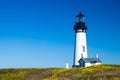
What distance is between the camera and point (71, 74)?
51.8 m

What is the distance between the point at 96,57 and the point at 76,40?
6807 mm

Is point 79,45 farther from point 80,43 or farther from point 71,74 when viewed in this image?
point 71,74

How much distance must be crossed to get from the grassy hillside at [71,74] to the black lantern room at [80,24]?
20.5 meters

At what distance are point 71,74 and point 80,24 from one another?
2908 cm

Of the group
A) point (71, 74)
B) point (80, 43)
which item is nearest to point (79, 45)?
point (80, 43)

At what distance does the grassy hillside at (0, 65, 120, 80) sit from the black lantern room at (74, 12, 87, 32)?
20.5 m

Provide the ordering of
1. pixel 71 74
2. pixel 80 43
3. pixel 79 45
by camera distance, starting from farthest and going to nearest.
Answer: pixel 80 43
pixel 79 45
pixel 71 74

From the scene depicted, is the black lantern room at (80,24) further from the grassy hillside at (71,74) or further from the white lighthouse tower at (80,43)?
the grassy hillside at (71,74)

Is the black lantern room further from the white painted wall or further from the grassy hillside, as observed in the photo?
the grassy hillside

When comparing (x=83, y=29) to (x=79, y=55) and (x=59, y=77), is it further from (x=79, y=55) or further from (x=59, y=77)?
(x=59, y=77)

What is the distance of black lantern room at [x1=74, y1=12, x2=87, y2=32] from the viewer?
7812cm

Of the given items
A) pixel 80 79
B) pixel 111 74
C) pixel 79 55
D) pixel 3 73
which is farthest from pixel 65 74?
pixel 79 55

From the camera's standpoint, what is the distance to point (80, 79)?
47.7m

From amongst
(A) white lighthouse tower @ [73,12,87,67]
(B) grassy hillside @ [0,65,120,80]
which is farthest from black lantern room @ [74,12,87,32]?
(B) grassy hillside @ [0,65,120,80]
